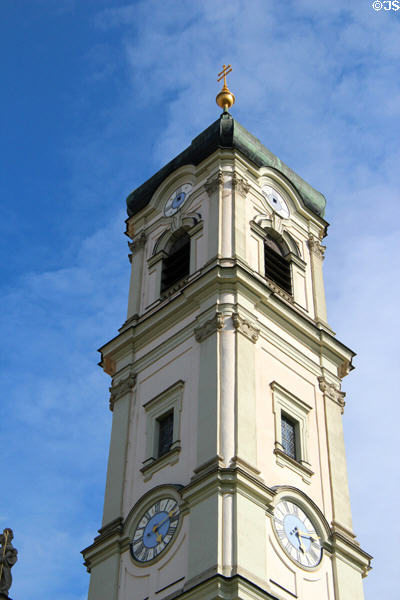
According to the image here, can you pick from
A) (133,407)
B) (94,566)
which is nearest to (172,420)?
(133,407)

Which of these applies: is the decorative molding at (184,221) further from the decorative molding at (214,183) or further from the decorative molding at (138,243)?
the decorative molding at (138,243)

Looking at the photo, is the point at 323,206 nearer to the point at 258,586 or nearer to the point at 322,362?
the point at 322,362

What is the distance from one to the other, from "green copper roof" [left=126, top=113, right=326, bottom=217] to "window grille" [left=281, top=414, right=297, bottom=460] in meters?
8.94

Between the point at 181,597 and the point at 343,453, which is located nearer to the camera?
the point at 181,597

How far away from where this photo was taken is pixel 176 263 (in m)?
34.0

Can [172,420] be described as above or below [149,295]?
below

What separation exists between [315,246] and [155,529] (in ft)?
39.6

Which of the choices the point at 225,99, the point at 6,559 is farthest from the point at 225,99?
the point at 6,559

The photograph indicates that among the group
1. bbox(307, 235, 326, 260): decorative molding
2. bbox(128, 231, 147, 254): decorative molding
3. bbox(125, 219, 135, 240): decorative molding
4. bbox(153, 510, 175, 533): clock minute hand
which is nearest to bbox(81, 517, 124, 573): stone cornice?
bbox(153, 510, 175, 533): clock minute hand

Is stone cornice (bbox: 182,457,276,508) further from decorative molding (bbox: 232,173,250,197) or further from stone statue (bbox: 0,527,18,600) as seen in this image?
decorative molding (bbox: 232,173,250,197)

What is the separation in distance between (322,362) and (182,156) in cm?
819

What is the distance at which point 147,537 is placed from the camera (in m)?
27.2

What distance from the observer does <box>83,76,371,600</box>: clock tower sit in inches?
1022

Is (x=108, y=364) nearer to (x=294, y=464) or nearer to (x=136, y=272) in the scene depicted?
(x=136, y=272)
